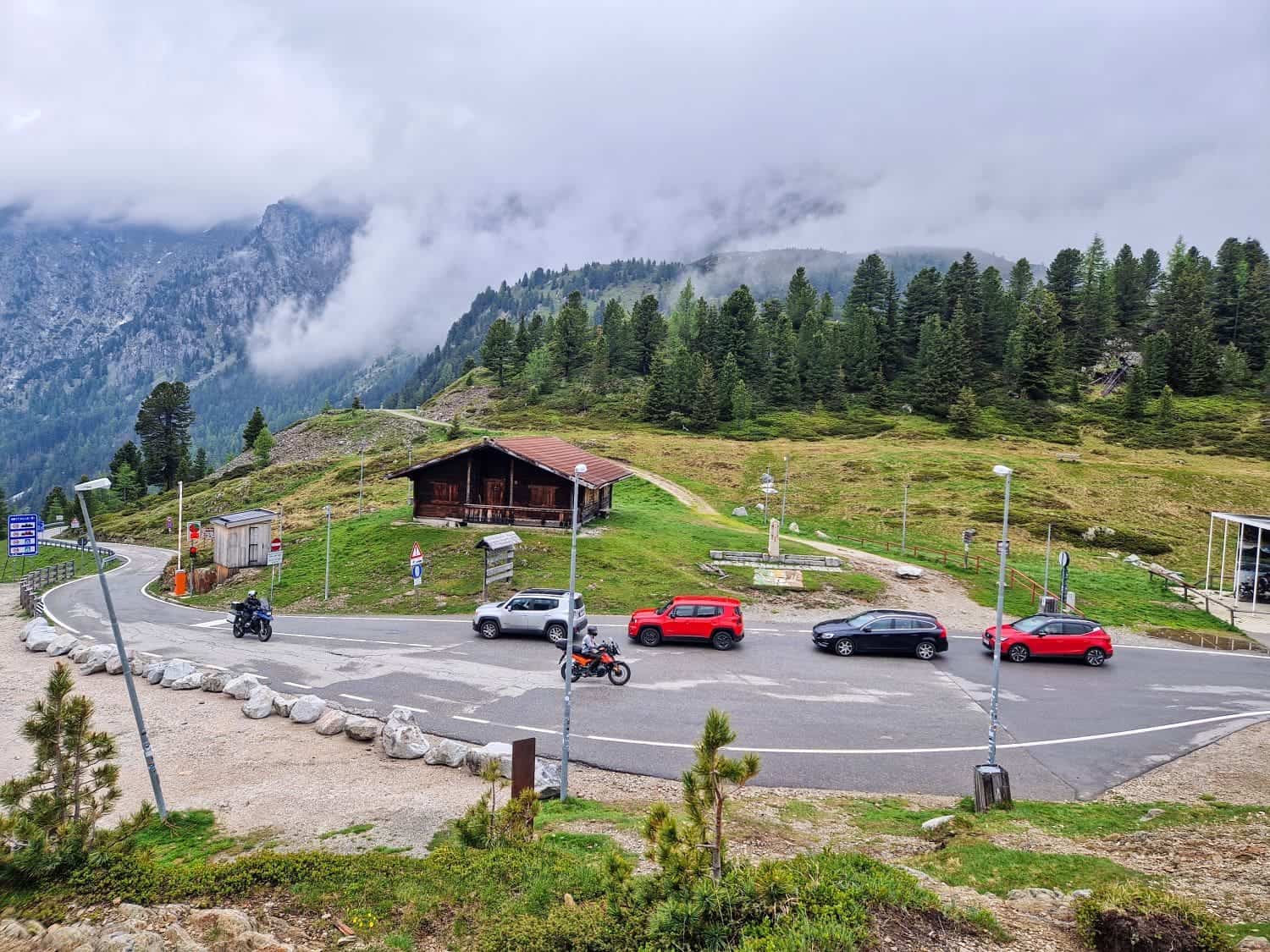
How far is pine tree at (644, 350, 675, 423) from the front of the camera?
102 metres

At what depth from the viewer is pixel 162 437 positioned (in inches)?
4510

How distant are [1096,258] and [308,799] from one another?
16791cm

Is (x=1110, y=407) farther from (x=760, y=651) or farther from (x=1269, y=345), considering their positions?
(x=760, y=651)

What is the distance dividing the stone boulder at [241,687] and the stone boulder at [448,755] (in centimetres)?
800

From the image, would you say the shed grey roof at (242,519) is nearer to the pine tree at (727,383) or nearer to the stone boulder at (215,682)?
the stone boulder at (215,682)

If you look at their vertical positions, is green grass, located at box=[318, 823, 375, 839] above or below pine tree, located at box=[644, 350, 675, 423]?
below

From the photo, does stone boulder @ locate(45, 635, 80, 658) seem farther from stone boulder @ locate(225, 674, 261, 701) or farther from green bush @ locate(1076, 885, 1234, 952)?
green bush @ locate(1076, 885, 1234, 952)

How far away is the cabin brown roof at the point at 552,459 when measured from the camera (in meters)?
43.5

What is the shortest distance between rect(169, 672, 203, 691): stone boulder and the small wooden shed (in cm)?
2325

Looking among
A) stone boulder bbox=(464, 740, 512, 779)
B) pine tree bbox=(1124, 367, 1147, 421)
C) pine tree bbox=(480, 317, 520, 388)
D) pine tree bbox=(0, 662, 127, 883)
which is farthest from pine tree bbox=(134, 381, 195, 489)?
pine tree bbox=(1124, 367, 1147, 421)

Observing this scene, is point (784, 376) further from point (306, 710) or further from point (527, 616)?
point (306, 710)

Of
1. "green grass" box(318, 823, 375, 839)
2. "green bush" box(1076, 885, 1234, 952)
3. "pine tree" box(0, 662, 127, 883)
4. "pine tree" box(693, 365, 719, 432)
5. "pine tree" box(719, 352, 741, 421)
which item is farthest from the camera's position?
"pine tree" box(719, 352, 741, 421)

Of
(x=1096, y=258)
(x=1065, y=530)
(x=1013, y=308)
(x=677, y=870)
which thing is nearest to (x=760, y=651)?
(x=677, y=870)

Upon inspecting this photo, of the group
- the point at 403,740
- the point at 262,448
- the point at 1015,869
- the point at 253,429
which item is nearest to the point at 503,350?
the point at 262,448
